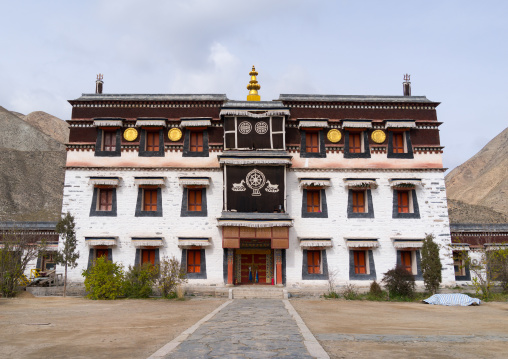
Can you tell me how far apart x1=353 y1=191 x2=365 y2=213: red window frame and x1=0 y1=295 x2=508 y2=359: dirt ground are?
7.13m

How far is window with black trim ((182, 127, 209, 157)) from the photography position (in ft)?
78.6

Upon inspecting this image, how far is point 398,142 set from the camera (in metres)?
24.6

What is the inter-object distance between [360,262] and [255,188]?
23.3ft

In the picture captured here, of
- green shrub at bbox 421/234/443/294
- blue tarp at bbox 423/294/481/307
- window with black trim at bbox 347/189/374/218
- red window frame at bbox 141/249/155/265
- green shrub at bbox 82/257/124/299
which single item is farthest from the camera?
window with black trim at bbox 347/189/374/218

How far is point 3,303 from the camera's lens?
17.7m

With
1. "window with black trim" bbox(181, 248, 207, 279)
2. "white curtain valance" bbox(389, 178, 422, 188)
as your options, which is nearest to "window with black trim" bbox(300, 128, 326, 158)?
"white curtain valance" bbox(389, 178, 422, 188)

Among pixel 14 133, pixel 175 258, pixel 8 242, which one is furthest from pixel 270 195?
pixel 14 133

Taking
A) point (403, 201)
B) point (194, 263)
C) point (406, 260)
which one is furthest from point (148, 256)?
point (403, 201)

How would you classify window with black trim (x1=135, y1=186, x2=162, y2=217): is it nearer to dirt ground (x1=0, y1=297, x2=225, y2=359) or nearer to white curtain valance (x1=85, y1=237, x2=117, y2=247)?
white curtain valance (x1=85, y1=237, x2=117, y2=247)

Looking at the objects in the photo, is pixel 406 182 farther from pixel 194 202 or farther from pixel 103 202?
pixel 103 202

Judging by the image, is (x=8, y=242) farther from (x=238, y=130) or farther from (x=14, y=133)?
(x=14, y=133)

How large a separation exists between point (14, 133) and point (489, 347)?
4490 inches

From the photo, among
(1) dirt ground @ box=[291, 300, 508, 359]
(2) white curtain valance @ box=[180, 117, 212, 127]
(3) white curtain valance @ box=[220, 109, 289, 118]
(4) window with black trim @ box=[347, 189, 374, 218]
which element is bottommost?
(1) dirt ground @ box=[291, 300, 508, 359]

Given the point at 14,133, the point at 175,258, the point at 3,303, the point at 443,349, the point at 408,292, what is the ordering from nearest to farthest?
the point at 443,349, the point at 3,303, the point at 408,292, the point at 175,258, the point at 14,133
